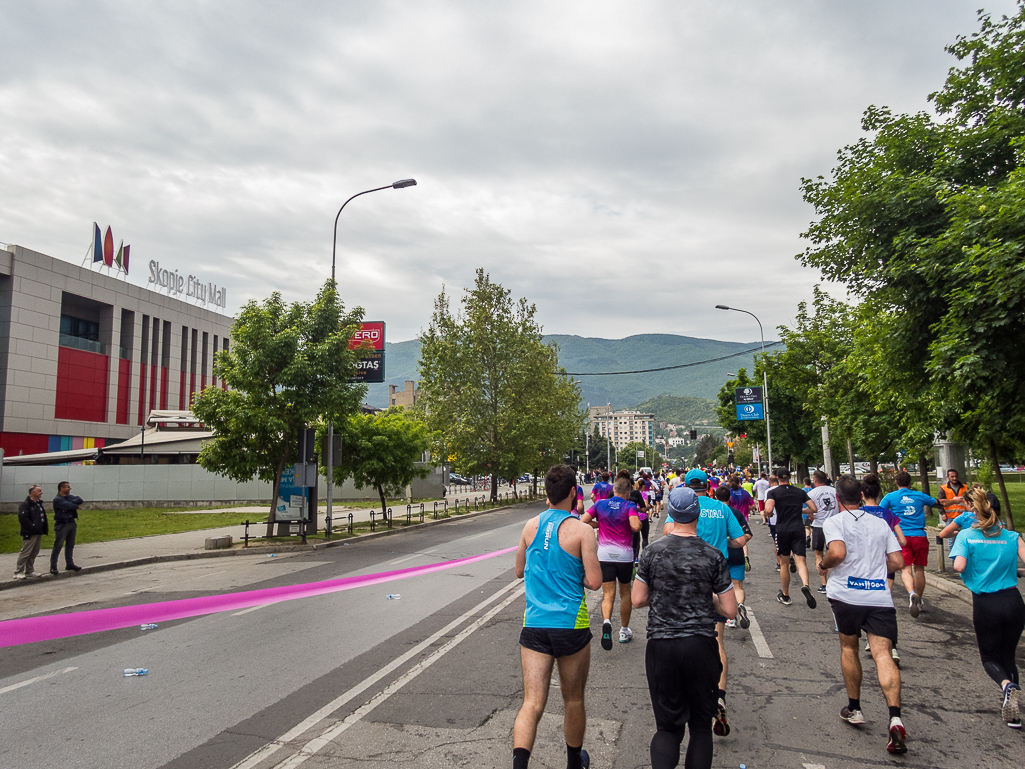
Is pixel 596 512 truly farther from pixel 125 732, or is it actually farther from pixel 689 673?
pixel 125 732

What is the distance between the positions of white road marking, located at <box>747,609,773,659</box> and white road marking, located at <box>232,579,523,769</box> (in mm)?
3516

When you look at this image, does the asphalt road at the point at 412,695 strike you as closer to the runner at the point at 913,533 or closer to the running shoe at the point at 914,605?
the running shoe at the point at 914,605

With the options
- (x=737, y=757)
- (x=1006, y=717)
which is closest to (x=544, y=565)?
(x=737, y=757)

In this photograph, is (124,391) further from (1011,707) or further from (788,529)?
(1011,707)

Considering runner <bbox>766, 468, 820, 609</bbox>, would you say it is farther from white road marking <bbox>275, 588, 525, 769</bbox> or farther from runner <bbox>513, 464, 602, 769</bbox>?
runner <bbox>513, 464, 602, 769</bbox>

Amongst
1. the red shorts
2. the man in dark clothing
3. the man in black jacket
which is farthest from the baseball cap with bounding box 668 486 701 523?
the man in black jacket

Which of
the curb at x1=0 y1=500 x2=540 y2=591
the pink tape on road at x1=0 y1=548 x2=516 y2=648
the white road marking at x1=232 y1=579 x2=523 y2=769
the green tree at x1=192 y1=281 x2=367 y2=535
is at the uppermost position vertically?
the green tree at x1=192 y1=281 x2=367 y2=535

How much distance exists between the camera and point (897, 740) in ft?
14.4

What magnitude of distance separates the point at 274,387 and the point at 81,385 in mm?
41624

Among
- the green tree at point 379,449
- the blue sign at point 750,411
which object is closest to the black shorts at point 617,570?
the green tree at point 379,449

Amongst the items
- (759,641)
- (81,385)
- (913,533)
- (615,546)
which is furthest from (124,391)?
(913,533)

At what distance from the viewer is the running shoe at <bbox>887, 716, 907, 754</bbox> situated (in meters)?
4.39

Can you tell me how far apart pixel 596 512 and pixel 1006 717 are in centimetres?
382

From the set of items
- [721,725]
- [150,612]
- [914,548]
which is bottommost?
[150,612]
